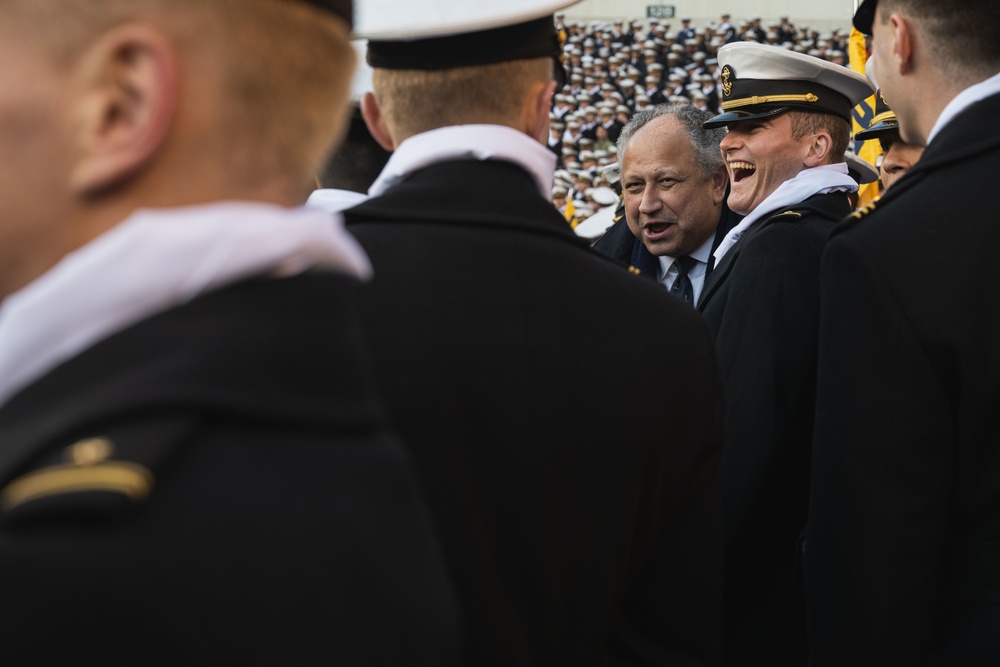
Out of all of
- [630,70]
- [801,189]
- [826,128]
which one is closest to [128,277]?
[801,189]

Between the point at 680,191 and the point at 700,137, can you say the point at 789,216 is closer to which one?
the point at 680,191

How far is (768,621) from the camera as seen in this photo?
Answer: 8.29ft

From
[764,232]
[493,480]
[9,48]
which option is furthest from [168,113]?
[764,232]

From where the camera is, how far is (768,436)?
241 centimetres

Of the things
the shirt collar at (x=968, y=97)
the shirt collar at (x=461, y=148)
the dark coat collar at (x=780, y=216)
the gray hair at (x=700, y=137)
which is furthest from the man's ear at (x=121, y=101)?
the gray hair at (x=700, y=137)

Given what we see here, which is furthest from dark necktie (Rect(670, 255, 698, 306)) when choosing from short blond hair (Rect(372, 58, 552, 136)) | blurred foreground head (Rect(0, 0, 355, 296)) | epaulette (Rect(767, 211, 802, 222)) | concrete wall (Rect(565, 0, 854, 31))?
concrete wall (Rect(565, 0, 854, 31))

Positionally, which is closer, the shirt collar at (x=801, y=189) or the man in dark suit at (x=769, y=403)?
the man in dark suit at (x=769, y=403)

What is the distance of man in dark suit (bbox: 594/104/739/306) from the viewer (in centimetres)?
365

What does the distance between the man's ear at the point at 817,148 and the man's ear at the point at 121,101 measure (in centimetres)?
277

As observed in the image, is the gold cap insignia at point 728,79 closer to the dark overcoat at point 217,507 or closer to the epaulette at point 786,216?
the epaulette at point 786,216

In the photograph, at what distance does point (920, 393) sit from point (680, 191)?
206 cm

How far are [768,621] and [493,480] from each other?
144cm

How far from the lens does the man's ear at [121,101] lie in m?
0.64

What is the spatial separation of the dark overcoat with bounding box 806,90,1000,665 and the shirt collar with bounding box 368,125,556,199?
57 centimetres
